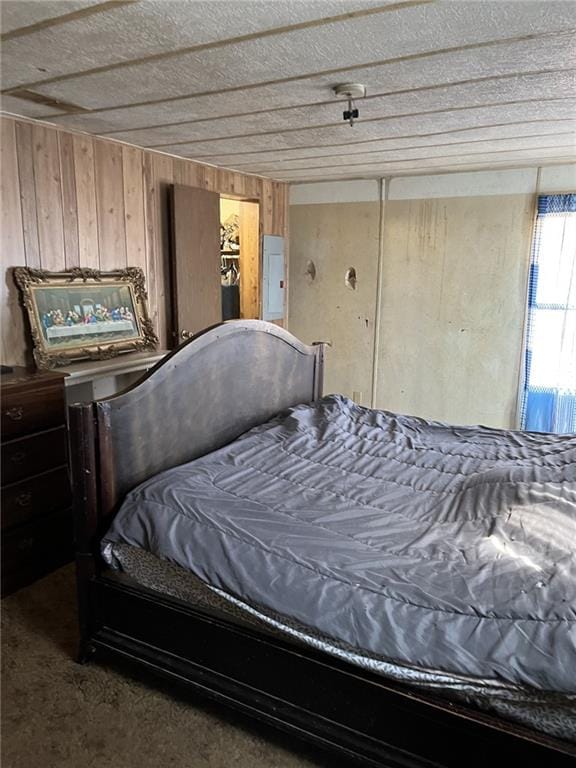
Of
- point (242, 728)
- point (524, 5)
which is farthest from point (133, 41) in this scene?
point (242, 728)

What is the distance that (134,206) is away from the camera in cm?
335

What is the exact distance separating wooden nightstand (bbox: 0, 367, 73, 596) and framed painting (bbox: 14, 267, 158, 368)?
0.26m

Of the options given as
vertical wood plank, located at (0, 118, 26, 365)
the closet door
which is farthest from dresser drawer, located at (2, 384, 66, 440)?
the closet door

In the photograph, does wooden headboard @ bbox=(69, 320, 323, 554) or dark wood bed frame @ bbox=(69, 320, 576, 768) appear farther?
wooden headboard @ bbox=(69, 320, 323, 554)

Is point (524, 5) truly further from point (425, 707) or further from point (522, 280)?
point (522, 280)

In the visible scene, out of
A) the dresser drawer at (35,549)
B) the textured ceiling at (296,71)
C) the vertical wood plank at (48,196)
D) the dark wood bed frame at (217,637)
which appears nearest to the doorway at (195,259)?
the textured ceiling at (296,71)

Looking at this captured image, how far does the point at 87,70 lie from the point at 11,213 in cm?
94

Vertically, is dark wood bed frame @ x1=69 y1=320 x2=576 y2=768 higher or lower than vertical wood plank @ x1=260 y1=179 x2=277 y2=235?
lower

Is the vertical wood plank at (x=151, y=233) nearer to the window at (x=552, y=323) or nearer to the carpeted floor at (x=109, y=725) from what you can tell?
the carpeted floor at (x=109, y=725)

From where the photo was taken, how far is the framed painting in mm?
2785

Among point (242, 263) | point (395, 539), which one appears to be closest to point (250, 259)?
point (242, 263)

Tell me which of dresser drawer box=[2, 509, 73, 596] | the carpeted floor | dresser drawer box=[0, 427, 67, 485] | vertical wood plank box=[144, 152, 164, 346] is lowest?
the carpeted floor

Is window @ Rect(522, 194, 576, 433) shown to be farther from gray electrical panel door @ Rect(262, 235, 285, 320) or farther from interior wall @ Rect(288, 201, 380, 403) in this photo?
gray electrical panel door @ Rect(262, 235, 285, 320)

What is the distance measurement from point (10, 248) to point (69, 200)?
0.46 m
